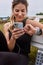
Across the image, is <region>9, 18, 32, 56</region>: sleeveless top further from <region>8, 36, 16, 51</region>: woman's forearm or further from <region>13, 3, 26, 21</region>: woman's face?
<region>13, 3, 26, 21</region>: woman's face

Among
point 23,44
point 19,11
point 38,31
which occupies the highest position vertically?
point 19,11

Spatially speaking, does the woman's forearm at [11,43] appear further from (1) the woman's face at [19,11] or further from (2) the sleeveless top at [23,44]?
(1) the woman's face at [19,11]

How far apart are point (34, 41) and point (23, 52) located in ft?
0.46

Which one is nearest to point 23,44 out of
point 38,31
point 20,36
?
point 20,36

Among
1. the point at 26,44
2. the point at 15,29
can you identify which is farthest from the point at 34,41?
the point at 15,29

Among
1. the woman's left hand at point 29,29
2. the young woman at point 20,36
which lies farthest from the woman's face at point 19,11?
the woman's left hand at point 29,29

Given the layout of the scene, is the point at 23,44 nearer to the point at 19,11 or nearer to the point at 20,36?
the point at 20,36

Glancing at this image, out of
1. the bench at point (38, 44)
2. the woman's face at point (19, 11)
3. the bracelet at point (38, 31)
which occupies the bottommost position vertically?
the bench at point (38, 44)

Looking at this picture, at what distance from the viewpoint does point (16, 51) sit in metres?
1.70

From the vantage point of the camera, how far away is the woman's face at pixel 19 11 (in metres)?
1.64

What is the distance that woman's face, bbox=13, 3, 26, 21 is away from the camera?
164 centimetres

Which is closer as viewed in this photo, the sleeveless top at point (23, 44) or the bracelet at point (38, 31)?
the bracelet at point (38, 31)

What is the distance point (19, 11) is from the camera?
1653mm

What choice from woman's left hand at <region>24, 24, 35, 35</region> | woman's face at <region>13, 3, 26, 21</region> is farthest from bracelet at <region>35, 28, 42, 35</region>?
woman's face at <region>13, 3, 26, 21</region>
